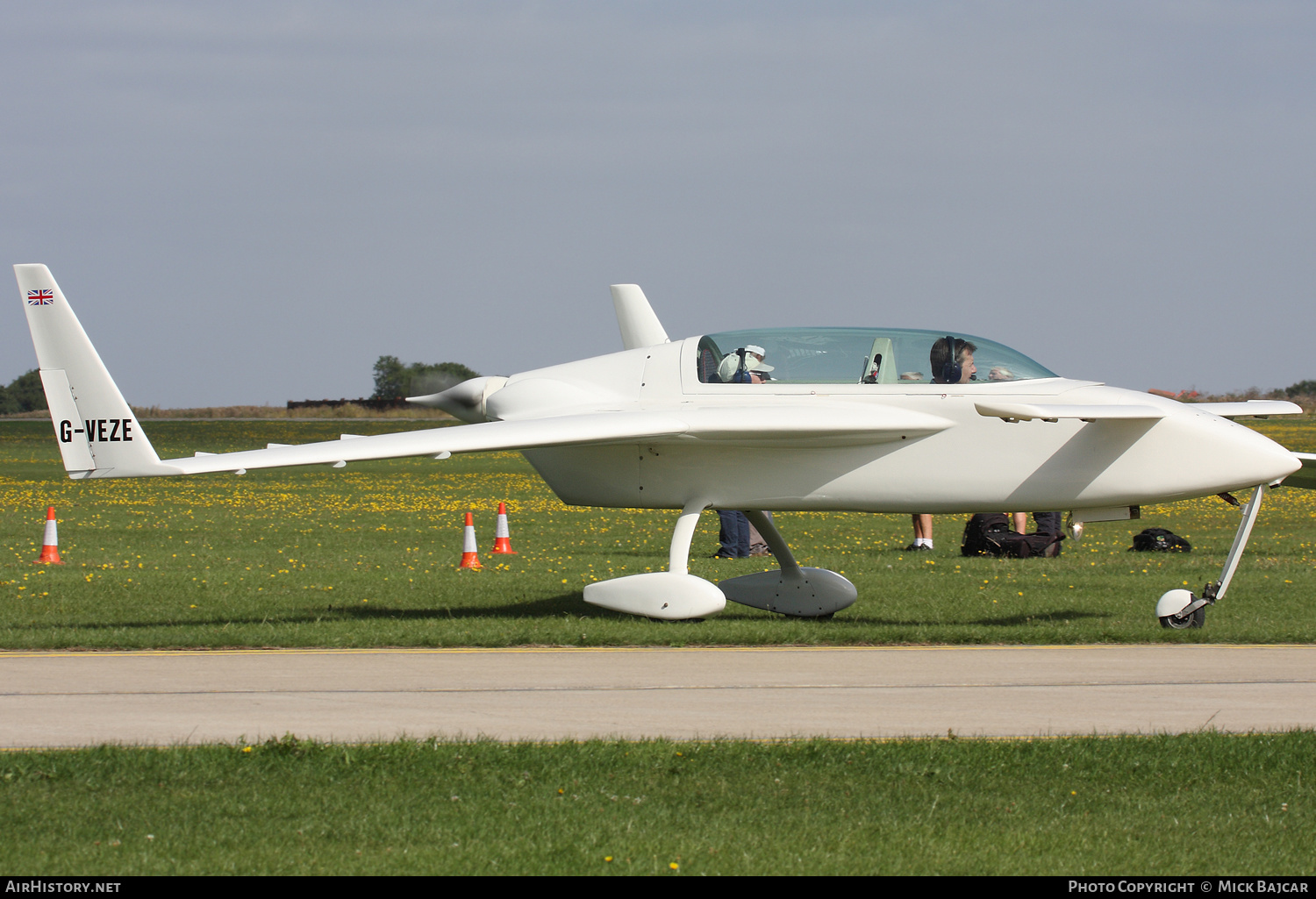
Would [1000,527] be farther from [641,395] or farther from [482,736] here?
[482,736]

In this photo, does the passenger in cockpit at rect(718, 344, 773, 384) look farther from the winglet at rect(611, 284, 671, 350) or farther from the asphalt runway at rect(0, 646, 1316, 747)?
the winglet at rect(611, 284, 671, 350)

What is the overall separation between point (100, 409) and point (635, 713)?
17.8 ft

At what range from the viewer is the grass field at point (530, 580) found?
1125 cm

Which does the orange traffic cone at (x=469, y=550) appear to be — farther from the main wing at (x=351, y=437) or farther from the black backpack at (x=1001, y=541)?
the black backpack at (x=1001, y=541)

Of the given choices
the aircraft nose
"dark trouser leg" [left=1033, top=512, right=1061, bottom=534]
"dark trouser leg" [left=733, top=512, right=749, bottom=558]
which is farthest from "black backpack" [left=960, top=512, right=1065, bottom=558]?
the aircraft nose

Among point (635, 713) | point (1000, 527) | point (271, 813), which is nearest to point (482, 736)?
point (635, 713)

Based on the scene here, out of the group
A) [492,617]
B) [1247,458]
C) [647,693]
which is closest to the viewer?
[647,693]

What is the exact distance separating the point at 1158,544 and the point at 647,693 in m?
12.6

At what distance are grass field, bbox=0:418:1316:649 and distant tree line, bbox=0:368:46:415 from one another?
108459mm

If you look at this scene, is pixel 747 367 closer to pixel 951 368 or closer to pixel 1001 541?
pixel 951 368

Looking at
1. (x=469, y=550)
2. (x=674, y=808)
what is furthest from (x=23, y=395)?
(x=674, y=808)

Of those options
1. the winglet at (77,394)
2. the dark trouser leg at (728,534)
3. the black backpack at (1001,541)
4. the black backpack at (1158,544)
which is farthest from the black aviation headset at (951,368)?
the black backpack at (1158,544)

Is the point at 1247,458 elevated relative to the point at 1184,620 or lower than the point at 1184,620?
elevated

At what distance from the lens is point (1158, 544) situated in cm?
1933
